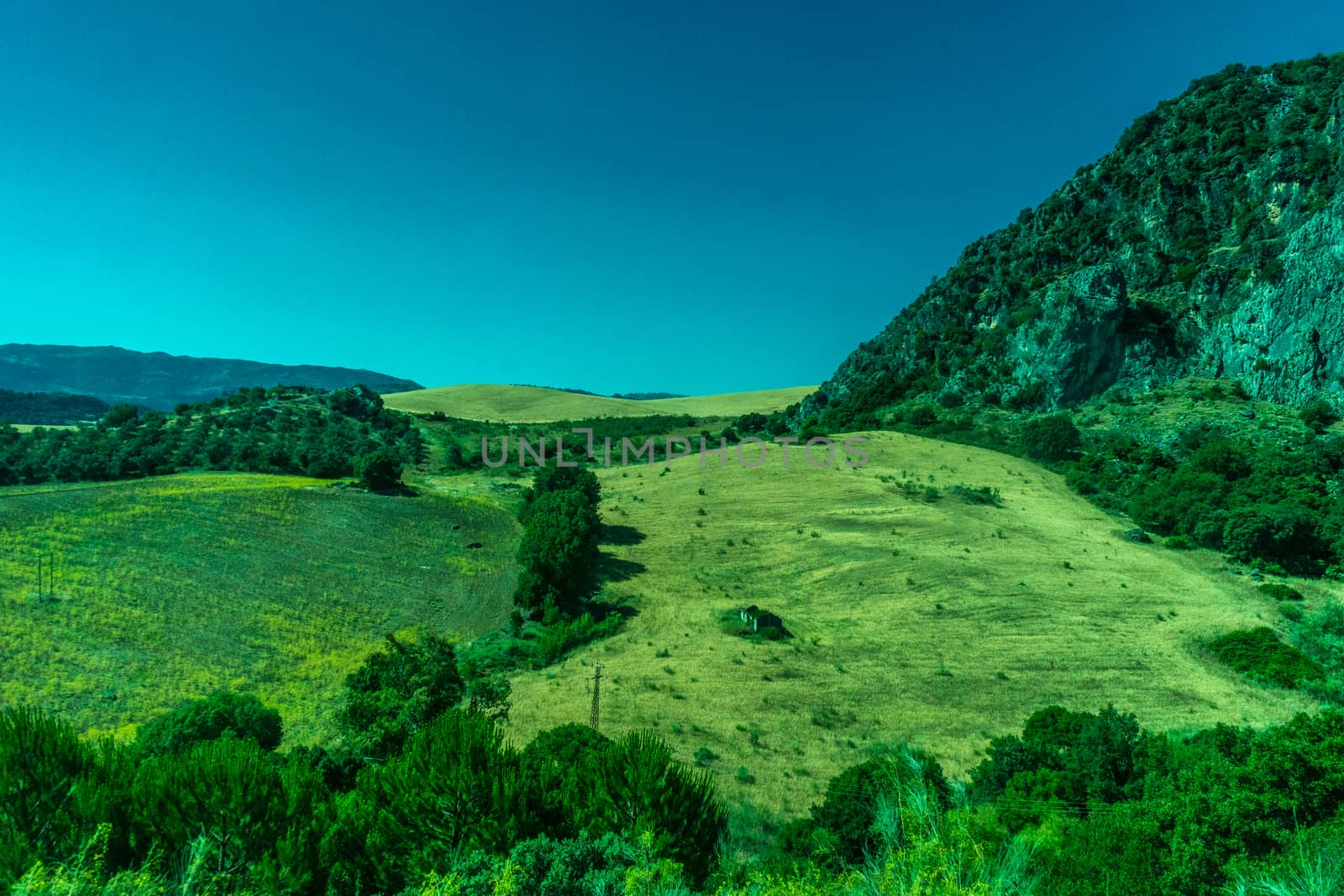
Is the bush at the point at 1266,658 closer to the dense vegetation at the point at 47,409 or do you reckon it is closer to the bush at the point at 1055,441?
the bush at the point at 1055,441

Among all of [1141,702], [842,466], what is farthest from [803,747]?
[842,466]

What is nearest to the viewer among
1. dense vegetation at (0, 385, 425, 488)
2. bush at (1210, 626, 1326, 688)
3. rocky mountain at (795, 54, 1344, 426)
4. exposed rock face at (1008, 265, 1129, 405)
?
bush at (1210, 626, 1326, 688)

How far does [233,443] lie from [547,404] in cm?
9073

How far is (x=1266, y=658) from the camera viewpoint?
25328 millimetres

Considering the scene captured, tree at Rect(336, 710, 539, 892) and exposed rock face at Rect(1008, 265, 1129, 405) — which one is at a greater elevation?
exposed rock face at Rect(1008, 265, 1129, 405)

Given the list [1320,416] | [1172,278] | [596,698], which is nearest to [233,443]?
[596,698]

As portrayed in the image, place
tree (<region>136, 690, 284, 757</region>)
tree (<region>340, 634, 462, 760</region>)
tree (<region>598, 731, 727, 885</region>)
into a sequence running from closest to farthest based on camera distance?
1. tree (<region>598, 731, 727, 885</region>)
2. tree (<region>136, 690, 284, 757</region>)
3. tree (<region>340, 634, 462, 760</region>)

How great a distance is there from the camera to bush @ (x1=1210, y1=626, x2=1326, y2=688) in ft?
79.8

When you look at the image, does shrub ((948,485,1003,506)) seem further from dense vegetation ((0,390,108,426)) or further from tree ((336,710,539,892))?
dense vegetation ((0,390,108,426))

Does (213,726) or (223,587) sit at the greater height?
(223,587)

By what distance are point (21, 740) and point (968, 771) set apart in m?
19.3

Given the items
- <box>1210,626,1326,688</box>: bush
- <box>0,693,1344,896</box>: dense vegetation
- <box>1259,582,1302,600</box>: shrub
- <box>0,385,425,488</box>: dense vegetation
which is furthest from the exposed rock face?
<box>0,693,1344,896</box>: dense vegetation

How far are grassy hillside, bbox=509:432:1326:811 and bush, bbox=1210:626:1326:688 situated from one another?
1.98 feet

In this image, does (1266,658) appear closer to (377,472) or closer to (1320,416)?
(1320,416)
